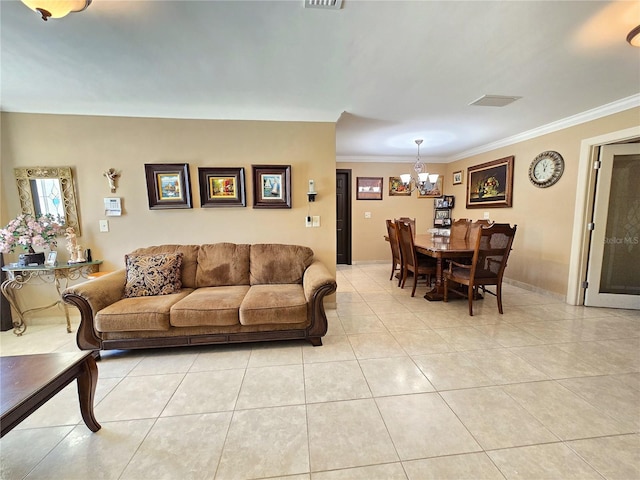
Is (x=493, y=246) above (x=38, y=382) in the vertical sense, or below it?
above

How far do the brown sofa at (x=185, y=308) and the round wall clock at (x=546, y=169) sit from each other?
11.5ft

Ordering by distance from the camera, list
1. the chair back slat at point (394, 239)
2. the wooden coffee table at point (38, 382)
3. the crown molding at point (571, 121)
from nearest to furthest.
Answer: the wooden coffee table at point (38, 382) < the crown molding at point (571, 121) < the chair back slat at point (394, 239)

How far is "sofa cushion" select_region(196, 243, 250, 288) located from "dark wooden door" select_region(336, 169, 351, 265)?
3143mm

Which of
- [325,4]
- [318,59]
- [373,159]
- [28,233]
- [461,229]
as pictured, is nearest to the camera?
[325,4]

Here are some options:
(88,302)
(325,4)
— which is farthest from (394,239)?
(88,302)

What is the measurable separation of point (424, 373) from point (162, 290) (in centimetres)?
244

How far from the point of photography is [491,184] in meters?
4.50

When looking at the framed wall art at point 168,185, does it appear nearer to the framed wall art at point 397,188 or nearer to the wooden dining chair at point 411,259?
the wooden dining chair at point 411,259

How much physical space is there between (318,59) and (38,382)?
2523 mm

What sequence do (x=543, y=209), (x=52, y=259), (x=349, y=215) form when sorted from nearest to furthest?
(x=52, y=259) < (x=543, y=209) < (x=349, y=215)

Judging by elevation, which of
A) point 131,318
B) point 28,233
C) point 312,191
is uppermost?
point 312,191

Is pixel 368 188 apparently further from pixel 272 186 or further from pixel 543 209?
pixel 272 186

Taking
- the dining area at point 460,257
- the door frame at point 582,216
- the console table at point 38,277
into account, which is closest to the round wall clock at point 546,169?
the door frame at point 582,216

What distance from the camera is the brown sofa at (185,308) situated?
209 centimetres
